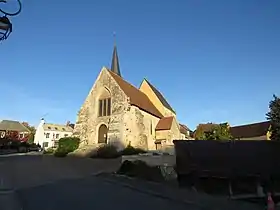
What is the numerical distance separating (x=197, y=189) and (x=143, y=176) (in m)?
Result: 3.96

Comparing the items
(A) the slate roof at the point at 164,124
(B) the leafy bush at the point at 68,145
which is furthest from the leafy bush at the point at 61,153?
(A) the slate roof at the point at 164,124

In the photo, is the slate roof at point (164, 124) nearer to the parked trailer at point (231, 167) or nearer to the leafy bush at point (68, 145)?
the leafy bush at point (68, 145)

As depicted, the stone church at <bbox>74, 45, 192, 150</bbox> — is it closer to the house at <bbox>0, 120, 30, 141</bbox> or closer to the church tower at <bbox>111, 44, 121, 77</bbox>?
the church tower at <bbox>111, 44, 121, 77</bbox>

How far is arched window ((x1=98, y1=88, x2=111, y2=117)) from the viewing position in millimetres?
39684

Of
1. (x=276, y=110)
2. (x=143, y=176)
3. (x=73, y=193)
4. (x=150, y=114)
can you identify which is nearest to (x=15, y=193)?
(x=73, y=193)

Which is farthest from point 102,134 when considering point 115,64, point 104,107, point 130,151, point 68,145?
point 115,64

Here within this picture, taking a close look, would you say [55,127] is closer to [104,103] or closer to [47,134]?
[47,134]

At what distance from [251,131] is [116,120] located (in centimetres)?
3943

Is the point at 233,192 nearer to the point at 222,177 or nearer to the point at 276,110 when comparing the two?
the point at 222,177

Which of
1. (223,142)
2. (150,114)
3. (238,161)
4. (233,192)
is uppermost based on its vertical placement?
(150,114)

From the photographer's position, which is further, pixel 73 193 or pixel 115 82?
pixel 115 82

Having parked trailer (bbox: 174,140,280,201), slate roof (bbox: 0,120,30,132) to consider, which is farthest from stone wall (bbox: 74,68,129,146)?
slate roof (bbox: 0,120,30,132)

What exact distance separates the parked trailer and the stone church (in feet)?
74.7

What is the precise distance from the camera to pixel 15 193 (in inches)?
444
